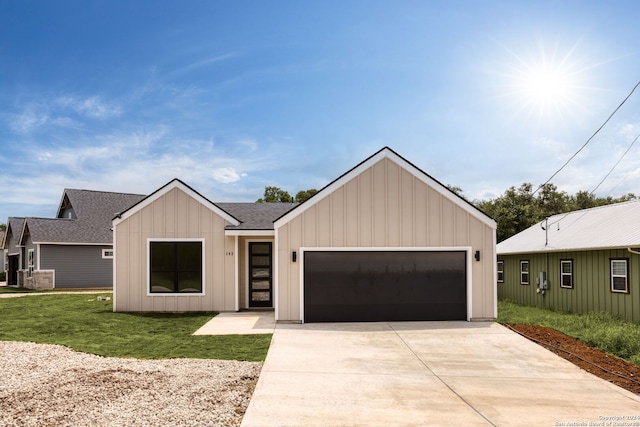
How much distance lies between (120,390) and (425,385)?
160 inches

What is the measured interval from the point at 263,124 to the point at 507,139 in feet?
33.0

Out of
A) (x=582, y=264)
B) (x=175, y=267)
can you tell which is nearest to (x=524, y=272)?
(x=582, y=264)

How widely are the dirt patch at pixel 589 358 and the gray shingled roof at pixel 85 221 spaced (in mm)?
22835

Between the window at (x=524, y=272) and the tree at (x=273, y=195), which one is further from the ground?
the tree at (x=273, y=195)

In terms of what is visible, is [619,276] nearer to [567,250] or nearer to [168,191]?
[567,250]

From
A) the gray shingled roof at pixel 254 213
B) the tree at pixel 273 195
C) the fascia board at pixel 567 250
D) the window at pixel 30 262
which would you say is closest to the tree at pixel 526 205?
the fascia board at pixel 567 250

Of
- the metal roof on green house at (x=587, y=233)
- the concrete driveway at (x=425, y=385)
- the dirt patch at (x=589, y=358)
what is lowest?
the dirt patch at (x=589, y=358)

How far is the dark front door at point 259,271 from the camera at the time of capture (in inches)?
549

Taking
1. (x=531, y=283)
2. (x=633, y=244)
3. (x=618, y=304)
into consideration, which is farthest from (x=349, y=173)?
(x=531, y=283)

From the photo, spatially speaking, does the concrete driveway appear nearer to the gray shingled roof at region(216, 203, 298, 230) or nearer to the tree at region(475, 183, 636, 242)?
the gray shingled roof at region(216, 203, 298, 230)

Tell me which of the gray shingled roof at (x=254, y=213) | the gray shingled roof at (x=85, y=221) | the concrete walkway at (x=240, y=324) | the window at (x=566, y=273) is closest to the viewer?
the concrete walkway at (x=240, y=324)

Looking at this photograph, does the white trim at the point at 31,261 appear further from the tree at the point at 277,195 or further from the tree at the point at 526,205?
the tree at the point at 277,195

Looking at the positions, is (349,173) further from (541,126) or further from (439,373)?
(541,126)

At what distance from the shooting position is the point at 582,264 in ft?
43.4
